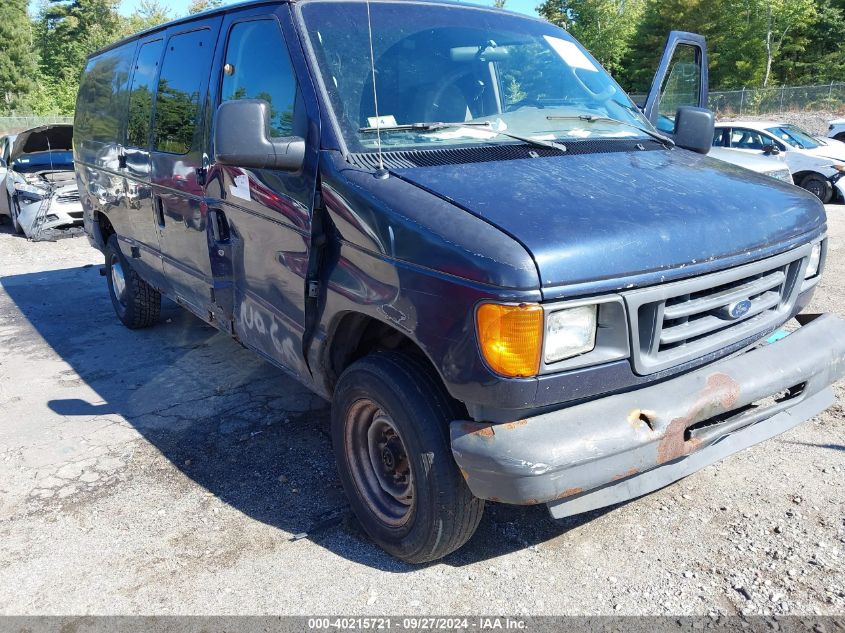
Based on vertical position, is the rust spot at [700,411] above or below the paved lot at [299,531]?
above

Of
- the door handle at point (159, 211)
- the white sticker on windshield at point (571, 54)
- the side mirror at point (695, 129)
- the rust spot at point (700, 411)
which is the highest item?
the white sticker on windshield at point (571, 54)

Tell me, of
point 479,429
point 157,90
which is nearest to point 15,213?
point 157,90

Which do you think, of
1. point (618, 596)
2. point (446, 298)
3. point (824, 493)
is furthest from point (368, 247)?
point (824, 493)

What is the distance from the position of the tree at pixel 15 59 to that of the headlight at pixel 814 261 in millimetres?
54283

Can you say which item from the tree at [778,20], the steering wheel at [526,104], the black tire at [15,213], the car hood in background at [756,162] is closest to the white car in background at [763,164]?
the car hood in background at [756,162]

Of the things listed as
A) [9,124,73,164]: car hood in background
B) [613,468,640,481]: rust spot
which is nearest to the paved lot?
[613,468,640,481]: rust spot

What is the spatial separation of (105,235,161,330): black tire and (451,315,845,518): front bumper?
449 centimetres

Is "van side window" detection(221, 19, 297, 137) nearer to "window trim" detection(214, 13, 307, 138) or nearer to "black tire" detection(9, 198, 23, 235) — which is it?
"window trim" detection(214, 13, 307, 138)

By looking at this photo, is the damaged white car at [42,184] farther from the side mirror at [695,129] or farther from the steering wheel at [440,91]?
the side mirror at [695,129]

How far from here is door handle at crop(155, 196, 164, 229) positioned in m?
4.64

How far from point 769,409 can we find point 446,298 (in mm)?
1514

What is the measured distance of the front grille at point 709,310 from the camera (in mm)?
2426

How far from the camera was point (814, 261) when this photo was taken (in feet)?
10.7

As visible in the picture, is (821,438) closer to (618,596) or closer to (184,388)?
(618,596)
